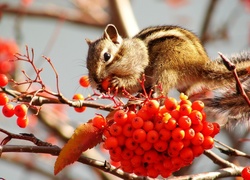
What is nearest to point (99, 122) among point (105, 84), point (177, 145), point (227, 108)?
point (177, 145)

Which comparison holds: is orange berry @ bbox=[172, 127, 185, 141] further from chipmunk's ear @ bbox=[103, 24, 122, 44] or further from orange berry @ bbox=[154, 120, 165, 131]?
chipmunk's ear @ bbox=[103, 24, 122, 44]

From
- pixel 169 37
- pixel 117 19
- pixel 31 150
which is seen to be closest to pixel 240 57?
pixel 169 37

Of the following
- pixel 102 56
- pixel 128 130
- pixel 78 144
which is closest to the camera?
pixel 128 130

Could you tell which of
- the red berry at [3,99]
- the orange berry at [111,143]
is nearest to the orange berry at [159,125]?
the orange berry at [111,143]

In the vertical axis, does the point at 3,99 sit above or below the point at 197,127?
above

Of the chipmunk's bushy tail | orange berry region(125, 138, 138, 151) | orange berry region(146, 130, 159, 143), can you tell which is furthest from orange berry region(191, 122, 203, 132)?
the chipmunk's bushy tail

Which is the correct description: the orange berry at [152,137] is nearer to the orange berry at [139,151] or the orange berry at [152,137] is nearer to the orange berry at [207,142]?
the orange berry at [139,151]

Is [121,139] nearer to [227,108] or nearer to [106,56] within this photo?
[227,108]
